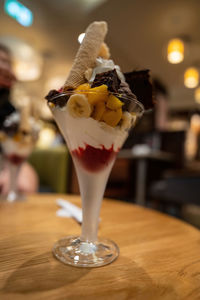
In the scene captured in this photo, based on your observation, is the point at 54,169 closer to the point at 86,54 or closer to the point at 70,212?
the point at 70,212

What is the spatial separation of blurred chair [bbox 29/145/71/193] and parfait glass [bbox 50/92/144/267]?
1.64 m

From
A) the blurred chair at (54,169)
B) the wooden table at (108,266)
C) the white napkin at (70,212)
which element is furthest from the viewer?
the blurred chair at (54,169)

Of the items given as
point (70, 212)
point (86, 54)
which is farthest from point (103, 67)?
point (70, 212)

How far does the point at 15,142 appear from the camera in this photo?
2.87 feet

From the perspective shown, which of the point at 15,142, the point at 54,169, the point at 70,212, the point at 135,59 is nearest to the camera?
the point at 70,212

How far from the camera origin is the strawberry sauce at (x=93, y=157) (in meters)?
0.43

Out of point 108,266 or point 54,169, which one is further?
point 54,169

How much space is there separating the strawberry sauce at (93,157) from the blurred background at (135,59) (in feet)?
4.38

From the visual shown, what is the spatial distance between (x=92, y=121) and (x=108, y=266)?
245mm

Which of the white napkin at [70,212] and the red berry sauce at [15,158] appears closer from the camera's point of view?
the white napkin at [70,212]

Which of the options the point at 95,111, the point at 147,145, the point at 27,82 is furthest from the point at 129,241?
the point at 27,82

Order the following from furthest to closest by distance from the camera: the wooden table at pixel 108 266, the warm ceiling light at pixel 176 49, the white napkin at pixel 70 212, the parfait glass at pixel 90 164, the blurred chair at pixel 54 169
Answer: the warm ceiling light at pixel 176 49 → the blurred chair at pixel 54 169 → the white napkin at pixel 70 212 → the parfait glass at pixel 90 164 → the wooden table at pixel 108 266

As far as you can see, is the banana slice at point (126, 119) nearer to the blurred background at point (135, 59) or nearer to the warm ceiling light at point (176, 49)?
the blurred background at point (135, 59)

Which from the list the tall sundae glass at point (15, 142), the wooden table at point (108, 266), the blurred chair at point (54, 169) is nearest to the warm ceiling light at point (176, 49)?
the blurred chair at point (54, 169)
